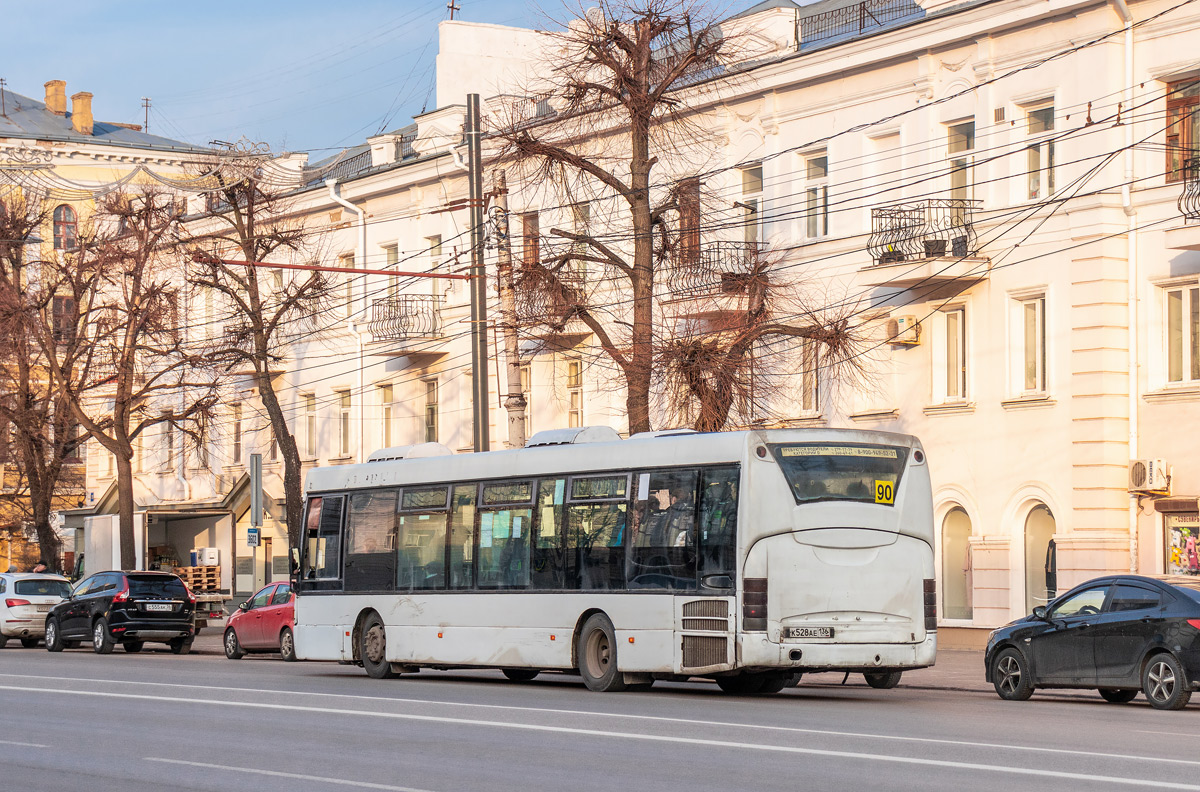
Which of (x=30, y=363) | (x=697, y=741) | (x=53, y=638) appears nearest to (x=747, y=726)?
(x=697, y=741)

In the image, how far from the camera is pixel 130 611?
1334 inches

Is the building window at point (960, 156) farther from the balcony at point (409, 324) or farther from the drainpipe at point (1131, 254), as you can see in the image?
the balcony at point (409, 324)

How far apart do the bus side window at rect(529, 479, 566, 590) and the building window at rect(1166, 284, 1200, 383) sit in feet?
38.1

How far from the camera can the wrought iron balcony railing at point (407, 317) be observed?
43.8 metres

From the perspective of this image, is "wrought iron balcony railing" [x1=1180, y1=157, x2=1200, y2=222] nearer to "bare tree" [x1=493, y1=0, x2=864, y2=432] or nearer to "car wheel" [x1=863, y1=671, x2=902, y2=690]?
"bare tree" [x1=493, y1=0, x2=864, y2=432]

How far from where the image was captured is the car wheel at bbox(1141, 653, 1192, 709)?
59.0 feet

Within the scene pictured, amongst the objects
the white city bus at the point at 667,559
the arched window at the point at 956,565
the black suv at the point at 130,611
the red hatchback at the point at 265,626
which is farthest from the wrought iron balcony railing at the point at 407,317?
the white city bus at the point at 667,559

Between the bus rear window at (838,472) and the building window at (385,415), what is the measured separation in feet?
96.7

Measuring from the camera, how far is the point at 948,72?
30.8 m

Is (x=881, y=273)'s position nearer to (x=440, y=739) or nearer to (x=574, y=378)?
(x=574, y=378)

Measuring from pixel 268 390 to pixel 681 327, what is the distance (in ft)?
36.9

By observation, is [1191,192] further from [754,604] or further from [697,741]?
[697,741]

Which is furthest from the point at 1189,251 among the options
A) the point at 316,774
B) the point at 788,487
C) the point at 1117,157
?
the point at 316,774

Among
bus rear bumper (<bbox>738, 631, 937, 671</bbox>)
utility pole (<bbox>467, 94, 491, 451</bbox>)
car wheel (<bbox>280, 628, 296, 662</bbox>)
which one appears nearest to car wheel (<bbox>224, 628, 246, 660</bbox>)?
car wheel (<bbox>280, 628, 296, 662</bbox>)
